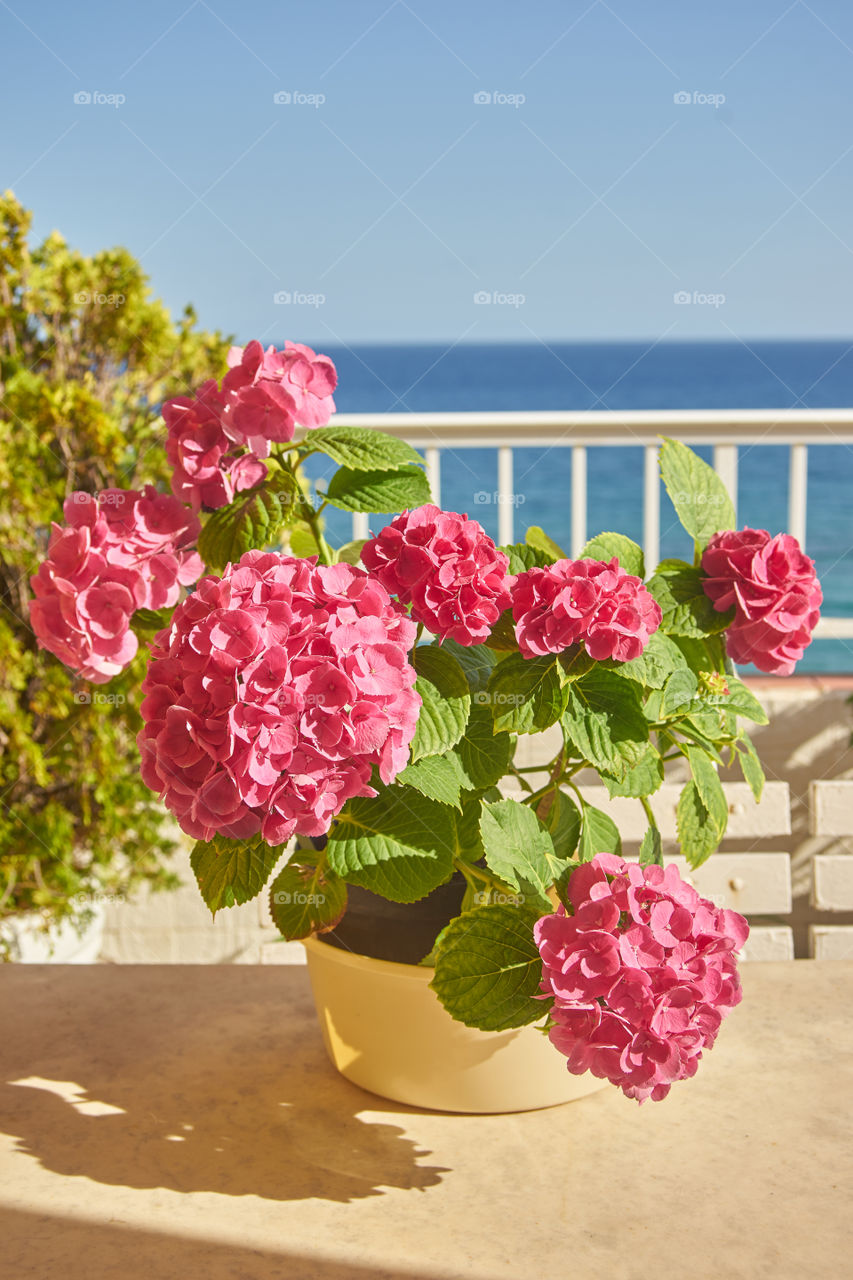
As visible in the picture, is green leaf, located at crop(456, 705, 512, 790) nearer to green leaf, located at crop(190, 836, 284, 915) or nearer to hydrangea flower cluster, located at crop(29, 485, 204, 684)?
green leaf, located at crop(190, 836, 284, 915)

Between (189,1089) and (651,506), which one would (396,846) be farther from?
(651,506)

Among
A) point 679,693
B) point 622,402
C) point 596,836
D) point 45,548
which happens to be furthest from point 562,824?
point 622,402

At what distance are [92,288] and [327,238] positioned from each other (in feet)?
72.6

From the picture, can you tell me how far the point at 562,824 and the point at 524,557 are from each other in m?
0.21

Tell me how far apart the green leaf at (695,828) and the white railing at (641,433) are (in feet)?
6.20

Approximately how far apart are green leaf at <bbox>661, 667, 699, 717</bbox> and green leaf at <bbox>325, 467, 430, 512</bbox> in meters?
0.23

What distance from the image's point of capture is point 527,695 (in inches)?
25.0

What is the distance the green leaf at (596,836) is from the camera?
0.70 meters

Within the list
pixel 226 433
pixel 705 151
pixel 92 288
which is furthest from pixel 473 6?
pixel 226 433

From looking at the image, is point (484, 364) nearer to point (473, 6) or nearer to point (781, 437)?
point (473, 6)

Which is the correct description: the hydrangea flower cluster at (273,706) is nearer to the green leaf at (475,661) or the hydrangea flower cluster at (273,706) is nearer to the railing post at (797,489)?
the green leaf at (475,661)

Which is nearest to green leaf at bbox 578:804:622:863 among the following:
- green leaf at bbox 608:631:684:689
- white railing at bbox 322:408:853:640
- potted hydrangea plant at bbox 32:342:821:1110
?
potted hydrangea plant at bbox 32:342:821:1110

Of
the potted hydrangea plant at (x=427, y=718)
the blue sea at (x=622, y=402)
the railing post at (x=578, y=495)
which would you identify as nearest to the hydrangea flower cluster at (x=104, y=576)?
the potted hydrangea plant at (x=427, y=718)

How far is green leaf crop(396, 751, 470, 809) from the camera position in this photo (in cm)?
59
